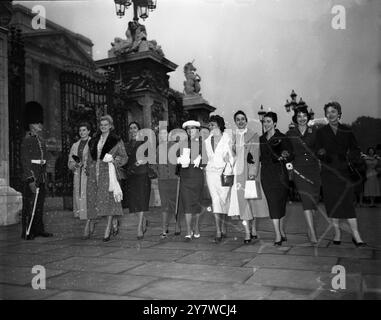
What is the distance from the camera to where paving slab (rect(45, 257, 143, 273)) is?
416 centimetres

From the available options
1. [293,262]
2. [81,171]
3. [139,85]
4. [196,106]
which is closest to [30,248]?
[81,171]

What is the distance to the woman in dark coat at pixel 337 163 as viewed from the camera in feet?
17.2

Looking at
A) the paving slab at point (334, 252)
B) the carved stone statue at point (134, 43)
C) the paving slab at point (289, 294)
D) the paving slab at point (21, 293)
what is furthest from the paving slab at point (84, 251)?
the carved stone statue at point (134, 43)

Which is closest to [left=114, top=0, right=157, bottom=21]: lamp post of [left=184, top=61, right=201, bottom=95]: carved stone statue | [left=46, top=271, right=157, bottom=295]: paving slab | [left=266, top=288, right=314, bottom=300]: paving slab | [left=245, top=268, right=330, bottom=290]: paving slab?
[left=184, top=61, right=201, bottom=95]: carved stone statue

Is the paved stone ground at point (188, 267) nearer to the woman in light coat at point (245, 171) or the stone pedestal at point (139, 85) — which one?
the woman in light coat at point (245, 171)

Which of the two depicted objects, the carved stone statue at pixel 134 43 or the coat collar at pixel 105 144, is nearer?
the coat collar at pixel 105 144

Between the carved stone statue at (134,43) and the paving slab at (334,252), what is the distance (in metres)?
7.11

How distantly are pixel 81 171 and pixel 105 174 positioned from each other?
52 cm

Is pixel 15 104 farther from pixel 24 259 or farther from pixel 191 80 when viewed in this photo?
pixel 191 80

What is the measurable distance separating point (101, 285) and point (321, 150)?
341 cm

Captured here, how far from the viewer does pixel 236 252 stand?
16.2 feet

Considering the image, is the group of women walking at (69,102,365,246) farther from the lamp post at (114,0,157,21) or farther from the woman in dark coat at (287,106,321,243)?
the lamp post at (114,0,157,21)

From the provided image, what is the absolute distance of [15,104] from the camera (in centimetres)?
854

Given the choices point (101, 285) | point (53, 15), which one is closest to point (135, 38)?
point (101, 285)
